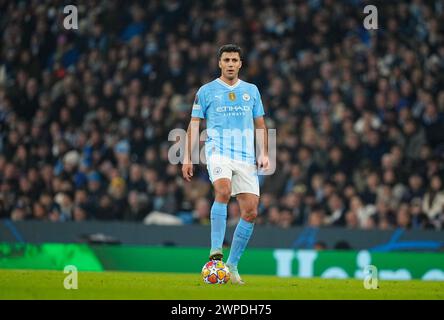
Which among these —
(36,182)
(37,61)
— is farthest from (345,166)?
(37,61)

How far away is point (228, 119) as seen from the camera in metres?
10.4

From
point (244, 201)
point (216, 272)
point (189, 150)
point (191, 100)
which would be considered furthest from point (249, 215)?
point (191, 100)

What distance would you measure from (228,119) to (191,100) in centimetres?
968

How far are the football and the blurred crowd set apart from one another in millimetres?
6758

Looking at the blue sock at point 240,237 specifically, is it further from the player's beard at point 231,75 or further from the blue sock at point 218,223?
the player's beard at point 231,75

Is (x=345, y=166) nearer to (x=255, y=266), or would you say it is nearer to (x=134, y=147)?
(x=255, y=266)

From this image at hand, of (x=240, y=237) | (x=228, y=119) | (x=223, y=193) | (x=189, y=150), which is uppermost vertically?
(x=228, y=119)

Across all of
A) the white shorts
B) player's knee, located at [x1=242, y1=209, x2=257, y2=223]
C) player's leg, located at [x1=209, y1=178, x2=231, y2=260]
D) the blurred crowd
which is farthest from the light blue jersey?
the blurred crowd

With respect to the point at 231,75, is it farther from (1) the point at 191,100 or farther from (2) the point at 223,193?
(1) the point at 191,100

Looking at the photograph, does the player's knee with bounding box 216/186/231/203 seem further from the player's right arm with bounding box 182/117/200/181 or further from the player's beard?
the player's beard

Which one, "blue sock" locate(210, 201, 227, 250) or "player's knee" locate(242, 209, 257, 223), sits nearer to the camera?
"blue sock" locate(210, 201, 227, 250)

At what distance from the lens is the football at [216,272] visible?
10141 millimetres

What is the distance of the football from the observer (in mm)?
10141

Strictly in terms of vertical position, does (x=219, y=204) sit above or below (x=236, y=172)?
below
